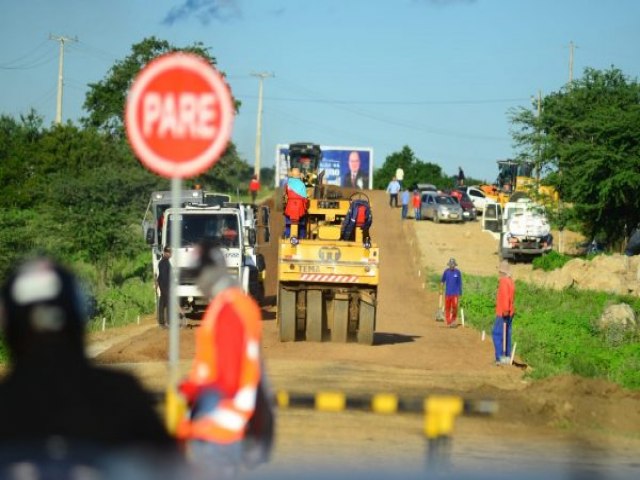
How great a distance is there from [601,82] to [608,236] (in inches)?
320

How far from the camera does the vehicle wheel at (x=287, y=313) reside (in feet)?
80.1

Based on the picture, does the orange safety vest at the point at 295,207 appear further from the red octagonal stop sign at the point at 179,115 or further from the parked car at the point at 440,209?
the parked car at the point at 440,209

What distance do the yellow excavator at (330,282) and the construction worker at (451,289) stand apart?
22.0 ft

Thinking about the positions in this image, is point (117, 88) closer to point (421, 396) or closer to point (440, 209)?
point (440, 209)

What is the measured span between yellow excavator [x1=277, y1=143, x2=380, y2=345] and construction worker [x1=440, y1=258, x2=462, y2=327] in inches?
263

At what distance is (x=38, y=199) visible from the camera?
54719mm

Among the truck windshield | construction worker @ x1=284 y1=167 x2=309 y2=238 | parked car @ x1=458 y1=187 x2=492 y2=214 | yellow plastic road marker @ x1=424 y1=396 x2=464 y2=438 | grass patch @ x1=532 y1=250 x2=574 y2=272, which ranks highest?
parked car @ x1=458 y1=187 x2=492 y2=214

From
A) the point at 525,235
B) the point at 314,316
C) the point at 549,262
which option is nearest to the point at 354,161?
the point at 525,235

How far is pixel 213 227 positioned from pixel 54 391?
2405 centimetres

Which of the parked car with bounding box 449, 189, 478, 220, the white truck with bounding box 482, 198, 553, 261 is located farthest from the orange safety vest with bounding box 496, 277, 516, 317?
the parked car with bounding box 449, 189, 478, 220

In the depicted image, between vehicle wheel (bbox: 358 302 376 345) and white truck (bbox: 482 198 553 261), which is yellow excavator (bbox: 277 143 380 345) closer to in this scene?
vehicle wheel (bbox: 358 302 376 345)

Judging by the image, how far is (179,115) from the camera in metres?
7.33

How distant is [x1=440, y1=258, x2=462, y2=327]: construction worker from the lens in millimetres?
31781

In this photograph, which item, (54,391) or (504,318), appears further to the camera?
(504,318)
